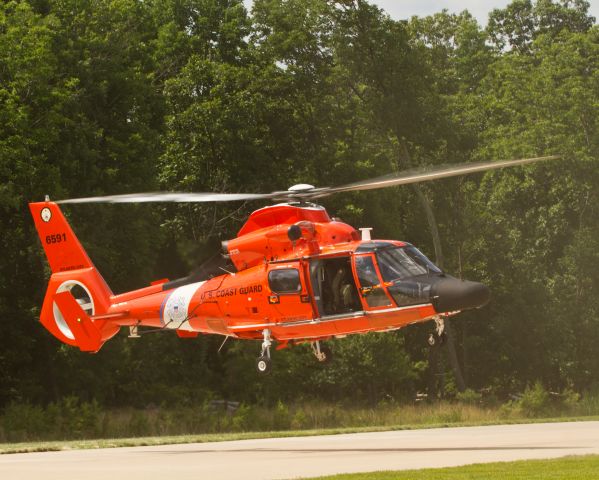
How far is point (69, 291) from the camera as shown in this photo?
2917 centimetres

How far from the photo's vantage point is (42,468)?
19703mm

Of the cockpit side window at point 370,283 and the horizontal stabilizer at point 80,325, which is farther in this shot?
the horizontal stabilizer at point 80,325

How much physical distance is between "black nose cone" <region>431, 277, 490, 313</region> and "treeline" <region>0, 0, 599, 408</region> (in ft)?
62.5

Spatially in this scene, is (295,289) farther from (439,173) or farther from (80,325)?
(80,325)

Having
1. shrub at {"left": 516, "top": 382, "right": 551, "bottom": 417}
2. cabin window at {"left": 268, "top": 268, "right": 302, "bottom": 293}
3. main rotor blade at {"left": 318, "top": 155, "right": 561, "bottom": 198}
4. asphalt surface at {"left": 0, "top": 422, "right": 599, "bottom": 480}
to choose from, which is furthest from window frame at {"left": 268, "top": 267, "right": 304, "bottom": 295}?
shrub at {"left": 516, "top": 382, "right": 551, "bottom": 417}

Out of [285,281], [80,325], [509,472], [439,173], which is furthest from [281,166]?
[509,472]

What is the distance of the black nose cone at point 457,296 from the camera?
75.4 ft

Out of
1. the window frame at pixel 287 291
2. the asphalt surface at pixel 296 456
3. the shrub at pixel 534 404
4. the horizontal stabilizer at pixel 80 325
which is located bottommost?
the shrub at pixel 534 404

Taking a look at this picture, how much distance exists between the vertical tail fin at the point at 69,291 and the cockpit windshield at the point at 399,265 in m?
7.53

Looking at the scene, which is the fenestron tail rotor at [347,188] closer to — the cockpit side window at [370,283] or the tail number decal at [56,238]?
the cockpit side window at [370,283]

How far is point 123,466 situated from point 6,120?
74.7 feet

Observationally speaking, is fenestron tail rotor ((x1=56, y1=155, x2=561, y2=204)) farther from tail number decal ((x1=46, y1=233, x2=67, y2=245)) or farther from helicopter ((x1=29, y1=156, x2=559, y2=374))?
tail number decal ((x1=46, y1=233, x2=67, y2=245))

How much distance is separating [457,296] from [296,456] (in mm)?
4159

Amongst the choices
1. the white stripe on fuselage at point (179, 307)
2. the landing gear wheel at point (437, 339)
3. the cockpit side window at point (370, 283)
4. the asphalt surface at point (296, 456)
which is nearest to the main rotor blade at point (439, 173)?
the cockpit side window at point (370, 283)
